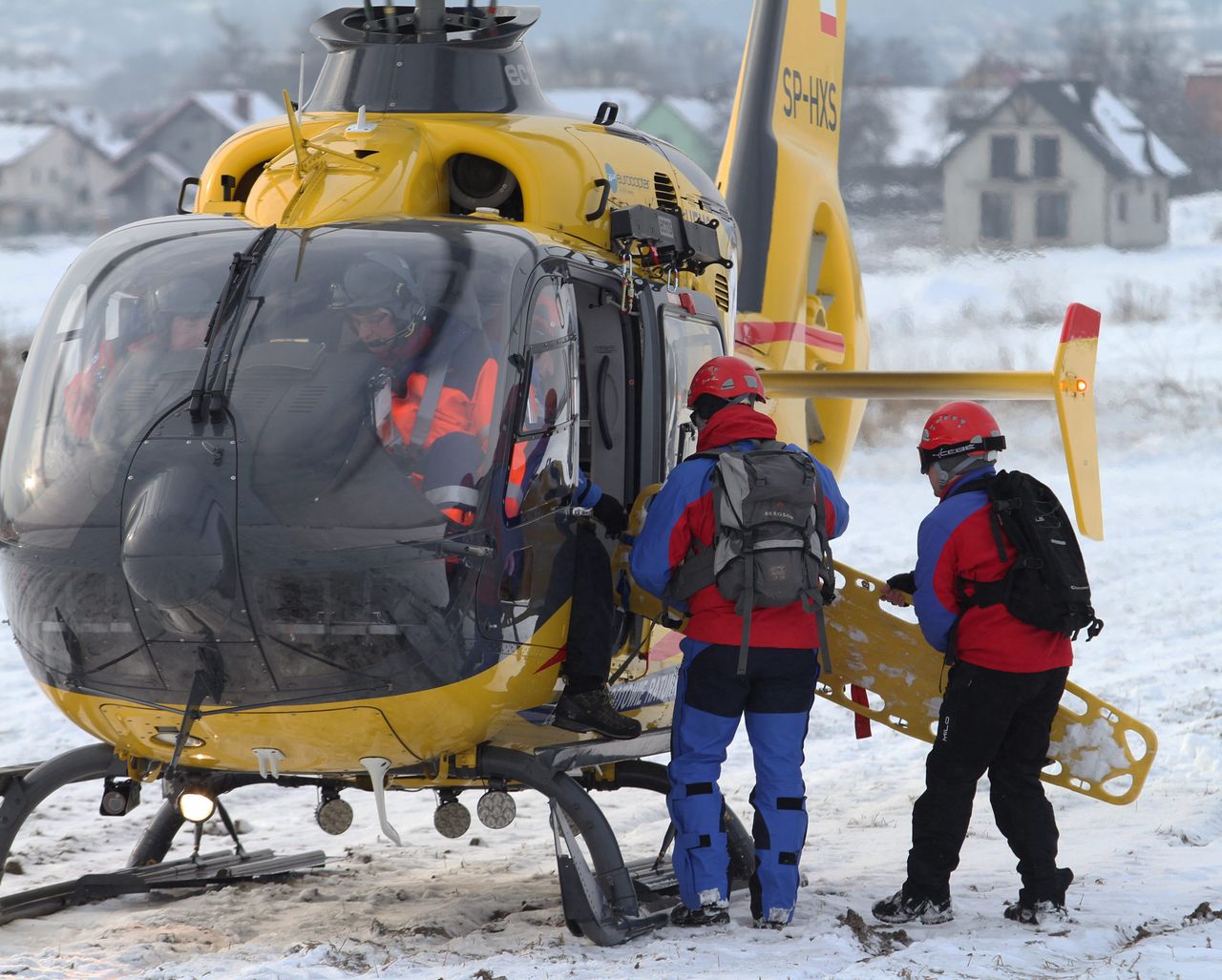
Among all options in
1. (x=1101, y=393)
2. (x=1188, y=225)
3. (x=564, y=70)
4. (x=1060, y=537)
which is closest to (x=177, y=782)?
(x=1060, y=537)

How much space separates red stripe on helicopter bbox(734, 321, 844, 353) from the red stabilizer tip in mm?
1527

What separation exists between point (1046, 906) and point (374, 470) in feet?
8.07

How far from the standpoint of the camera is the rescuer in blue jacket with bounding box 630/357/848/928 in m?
5.15

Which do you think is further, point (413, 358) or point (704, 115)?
point (704, 115)

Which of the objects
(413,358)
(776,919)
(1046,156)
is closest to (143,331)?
(413,358)

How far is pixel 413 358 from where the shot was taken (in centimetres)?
471

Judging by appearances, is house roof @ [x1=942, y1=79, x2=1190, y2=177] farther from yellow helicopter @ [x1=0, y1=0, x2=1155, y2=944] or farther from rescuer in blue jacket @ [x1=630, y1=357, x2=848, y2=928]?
rescuer in blue jacket @ [x1=630, y1=357, x2=848, y2=928]

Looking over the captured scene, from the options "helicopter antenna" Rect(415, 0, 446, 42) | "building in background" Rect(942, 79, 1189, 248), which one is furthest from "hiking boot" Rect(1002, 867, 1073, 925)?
"building in background" Rect(942, 79, 1189, 248)

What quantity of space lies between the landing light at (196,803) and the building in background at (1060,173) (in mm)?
25805

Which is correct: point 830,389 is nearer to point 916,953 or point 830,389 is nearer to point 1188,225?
point 916,953

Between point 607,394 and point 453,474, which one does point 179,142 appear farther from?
point 453,474

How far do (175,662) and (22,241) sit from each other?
33.7 metres

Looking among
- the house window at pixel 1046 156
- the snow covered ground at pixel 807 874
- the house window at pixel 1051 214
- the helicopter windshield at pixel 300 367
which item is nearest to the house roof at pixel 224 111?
the house window at pixel 1046 156

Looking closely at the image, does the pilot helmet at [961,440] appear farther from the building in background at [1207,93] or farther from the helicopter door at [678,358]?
the building in background at [1207,93]
